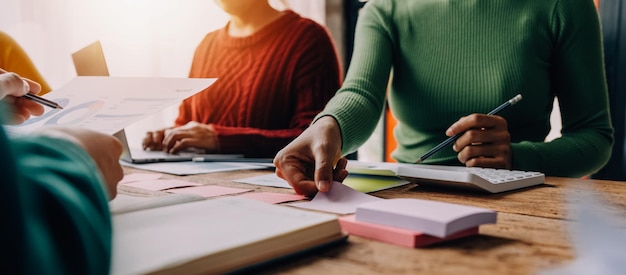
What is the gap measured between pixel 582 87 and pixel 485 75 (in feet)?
0.68

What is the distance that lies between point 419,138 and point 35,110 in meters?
0.85

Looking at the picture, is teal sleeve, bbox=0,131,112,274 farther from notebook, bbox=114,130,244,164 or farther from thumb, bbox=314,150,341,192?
notebook, bbox=114,130,244,164

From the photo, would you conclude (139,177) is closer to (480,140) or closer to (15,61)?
(480,140)

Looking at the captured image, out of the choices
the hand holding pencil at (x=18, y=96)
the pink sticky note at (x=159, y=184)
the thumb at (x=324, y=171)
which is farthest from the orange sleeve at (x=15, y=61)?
the thumb at (x=324, y=171)

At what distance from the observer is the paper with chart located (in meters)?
0.76

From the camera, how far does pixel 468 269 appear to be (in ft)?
1.15

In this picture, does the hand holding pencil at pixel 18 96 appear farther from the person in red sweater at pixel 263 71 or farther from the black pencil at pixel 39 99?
the person in red sweater at pixel 263 71

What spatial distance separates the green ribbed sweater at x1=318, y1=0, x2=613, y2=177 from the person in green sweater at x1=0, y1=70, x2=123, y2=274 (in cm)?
64

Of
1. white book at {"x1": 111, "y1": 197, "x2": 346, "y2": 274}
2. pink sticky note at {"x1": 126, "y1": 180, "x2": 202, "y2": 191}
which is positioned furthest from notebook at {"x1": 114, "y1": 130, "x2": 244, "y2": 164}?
white book at {"x1": 111, "y1": 197, "x2": 346, "y2": 274}

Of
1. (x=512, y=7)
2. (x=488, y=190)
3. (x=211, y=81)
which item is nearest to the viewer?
(x=488, y=190)

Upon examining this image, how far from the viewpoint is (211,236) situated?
372 millimetres

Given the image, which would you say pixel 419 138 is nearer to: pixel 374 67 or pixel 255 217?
pixel 374 67

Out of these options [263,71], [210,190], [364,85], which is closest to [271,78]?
[263,71]

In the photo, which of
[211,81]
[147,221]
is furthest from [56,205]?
[211,81]
